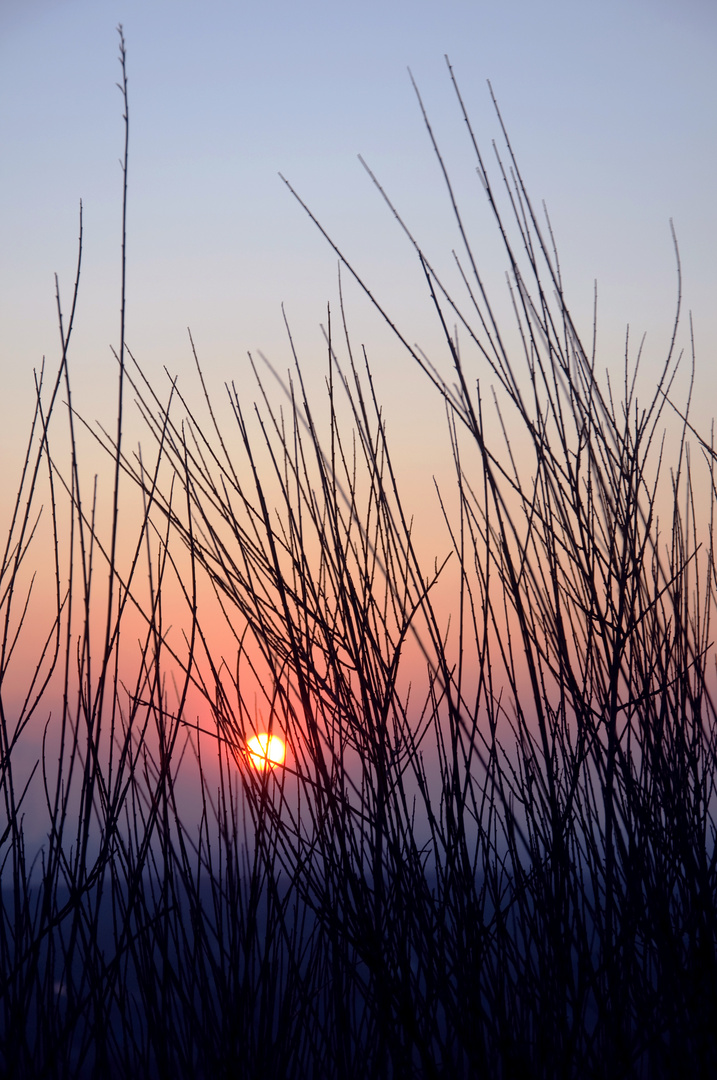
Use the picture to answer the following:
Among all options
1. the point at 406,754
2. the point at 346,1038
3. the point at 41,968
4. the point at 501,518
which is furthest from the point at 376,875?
the point at 41,968

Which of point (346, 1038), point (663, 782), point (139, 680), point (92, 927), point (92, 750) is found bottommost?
point (346, 1038)

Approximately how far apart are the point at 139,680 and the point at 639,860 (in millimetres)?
1035

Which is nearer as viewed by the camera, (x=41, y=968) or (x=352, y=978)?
(x=352, y=978)

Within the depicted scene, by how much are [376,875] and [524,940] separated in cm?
40

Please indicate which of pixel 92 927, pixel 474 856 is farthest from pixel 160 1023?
pixel 474 856

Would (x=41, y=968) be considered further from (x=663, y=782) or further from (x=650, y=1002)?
(x=663, y=782)

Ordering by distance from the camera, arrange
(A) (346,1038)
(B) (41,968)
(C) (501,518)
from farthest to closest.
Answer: (B) (41,968) < (A) (346,1038) < (C) (501,518)

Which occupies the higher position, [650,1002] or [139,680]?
[139,680]

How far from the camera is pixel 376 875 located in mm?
1494

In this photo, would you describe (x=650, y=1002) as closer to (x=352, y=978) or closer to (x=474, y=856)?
(x=474, y=856)

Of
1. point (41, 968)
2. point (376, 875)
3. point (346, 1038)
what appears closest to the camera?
point (376, 875)

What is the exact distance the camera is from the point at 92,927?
157cm

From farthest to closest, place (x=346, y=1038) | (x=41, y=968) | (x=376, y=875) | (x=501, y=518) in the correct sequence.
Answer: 1. (x=41, y=968)
2. (x=346, y=1038)
3. (x=376, y=875)
4. (x=501, y=518)

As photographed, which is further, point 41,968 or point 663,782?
point 41,968
